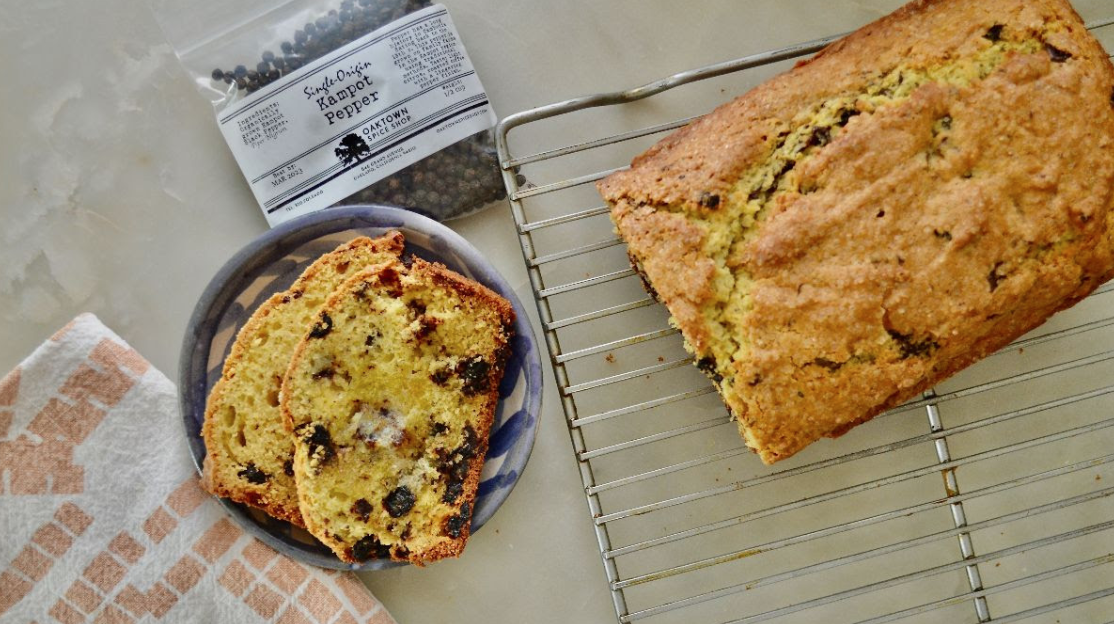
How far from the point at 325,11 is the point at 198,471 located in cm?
113

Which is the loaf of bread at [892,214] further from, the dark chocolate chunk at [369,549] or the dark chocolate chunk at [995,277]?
the dark chocolate chunk at [369,549]

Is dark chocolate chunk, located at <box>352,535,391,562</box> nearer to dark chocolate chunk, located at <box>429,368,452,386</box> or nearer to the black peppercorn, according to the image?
dark chocolate chunk, located at <box>429,368,452,386</box>

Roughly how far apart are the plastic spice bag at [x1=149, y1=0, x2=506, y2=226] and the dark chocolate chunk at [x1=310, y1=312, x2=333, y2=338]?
0.34 m

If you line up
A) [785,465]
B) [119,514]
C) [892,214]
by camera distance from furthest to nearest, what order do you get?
[785,465], [119,514], [892,214]

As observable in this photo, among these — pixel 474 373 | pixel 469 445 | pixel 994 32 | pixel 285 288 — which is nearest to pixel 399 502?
pixel 469 445

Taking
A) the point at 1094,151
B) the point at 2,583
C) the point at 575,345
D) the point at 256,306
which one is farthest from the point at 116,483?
the point at 1094,151

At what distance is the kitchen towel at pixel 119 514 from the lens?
1.82 metres

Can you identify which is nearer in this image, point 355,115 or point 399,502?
point 399,502

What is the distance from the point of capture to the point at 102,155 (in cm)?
198

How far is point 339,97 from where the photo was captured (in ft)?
6.16

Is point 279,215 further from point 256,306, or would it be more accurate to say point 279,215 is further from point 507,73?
point 507,73

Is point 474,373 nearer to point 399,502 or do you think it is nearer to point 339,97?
point 399,502

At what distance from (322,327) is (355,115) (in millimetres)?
533

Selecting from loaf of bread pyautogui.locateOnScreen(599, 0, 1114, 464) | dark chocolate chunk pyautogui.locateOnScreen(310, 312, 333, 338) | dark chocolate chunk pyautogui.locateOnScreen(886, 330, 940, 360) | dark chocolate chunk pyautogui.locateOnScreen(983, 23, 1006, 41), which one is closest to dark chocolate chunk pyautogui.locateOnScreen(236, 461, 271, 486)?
dark chocolate chunk pyautogui.locateOnScreen(310, 312, 333, 338)
